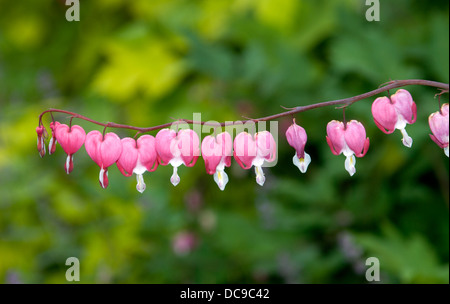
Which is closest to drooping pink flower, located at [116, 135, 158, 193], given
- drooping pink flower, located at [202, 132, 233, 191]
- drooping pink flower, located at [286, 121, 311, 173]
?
drooping pink flower, located at [202, 132, 233, 191]

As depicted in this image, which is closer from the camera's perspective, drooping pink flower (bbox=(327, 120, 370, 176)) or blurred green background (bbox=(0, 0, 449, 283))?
drooping pink flower (bbox=(327, 120, 370, 176))

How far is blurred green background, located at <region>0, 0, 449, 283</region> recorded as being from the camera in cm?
167

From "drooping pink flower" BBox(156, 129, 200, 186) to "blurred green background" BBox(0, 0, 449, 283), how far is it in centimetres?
55

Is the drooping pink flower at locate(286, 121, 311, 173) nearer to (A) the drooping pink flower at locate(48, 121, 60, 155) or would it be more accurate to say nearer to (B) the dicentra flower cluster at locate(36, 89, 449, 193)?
(B) the dicentra flower cluster at locate(36, 89, 449, 193)

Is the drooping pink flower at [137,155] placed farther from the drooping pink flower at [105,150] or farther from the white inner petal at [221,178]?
the white inner petal at [221,178]

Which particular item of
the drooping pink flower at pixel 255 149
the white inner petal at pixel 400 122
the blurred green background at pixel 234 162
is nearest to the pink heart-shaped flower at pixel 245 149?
the drooping pink flower at pixel 255 149

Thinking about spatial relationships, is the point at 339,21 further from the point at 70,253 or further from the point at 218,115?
the point at 70,253

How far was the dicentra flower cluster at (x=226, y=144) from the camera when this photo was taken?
2.90 feet

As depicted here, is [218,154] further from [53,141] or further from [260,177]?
[53,141]

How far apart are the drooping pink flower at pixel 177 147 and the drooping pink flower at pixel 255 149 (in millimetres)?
77

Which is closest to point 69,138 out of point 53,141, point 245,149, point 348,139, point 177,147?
point 53,141

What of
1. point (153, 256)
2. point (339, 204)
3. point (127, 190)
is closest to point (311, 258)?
point (339, 204)
